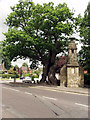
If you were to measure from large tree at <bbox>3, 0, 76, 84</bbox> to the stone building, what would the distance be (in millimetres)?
2638

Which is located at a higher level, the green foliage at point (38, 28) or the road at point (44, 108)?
the green foliage at point (38, 28)

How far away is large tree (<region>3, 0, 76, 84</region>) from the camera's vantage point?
22328 millimetres

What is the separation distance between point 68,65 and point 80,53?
127 inches

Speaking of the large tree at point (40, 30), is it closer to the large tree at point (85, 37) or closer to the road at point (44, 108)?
the large tree at point (85, 37)

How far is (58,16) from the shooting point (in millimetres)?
22766

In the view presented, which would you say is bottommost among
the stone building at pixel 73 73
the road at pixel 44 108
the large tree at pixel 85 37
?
the road at pixel 44 108

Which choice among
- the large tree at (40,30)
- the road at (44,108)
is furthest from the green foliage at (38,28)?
the road at (44,108)

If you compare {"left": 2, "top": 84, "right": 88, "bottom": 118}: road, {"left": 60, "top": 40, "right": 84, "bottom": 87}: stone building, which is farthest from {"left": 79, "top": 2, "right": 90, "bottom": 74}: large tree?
{"left": 2, "top": 84, "right": 88, "bottom": 118}: road

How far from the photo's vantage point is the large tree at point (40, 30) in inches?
879

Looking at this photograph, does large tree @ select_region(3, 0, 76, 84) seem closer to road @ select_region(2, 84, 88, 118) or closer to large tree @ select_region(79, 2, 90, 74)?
large tree @ select_region(79, 2, 90, 74)

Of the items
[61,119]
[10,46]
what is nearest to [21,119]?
[61,119]

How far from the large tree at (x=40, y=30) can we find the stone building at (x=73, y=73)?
2.64 m

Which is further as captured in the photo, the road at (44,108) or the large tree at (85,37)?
the large tree at (85,37)

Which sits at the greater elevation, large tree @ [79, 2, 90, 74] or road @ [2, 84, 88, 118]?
large tree @ [79, 2, 90, 74]
